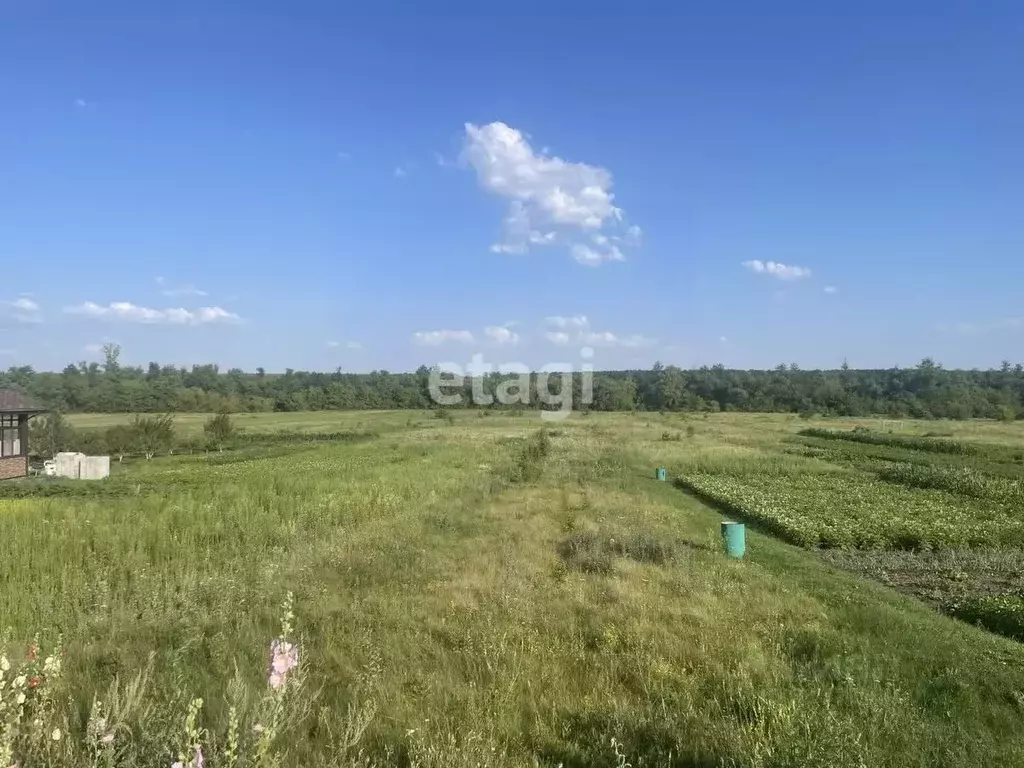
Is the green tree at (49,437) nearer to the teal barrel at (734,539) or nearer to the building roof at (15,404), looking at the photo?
the building roof at (15,404)

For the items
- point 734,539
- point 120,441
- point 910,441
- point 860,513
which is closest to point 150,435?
point 120,441

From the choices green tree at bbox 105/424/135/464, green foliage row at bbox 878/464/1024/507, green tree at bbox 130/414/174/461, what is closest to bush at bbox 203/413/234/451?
green tree at bbox 130/414/174/461

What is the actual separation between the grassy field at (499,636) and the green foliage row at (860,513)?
15 centimetres

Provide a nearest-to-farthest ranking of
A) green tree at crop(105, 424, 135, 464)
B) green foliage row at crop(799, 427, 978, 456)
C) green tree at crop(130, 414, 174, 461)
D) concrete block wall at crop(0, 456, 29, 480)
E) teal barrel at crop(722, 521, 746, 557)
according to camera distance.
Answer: teal barrel at crop(722, 521, 746, 557)
concrete block wall at crop(0, 456, 29, 480)
green foliage row at crop(799, 427, 978, 456)
green tree at crop(130, 414, 174, 461)
green tree at crop(105, 424, 135, 464)

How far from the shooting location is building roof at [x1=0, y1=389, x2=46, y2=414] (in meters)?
26.3

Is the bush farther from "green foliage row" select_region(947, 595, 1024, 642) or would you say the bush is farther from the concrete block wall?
"green foliage row" select_region(947, 595, 1024, 642)

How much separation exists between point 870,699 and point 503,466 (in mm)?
21821

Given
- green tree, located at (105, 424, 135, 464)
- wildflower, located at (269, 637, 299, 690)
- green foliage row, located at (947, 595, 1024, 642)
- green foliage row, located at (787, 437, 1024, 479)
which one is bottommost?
green tree, located at (105, 424, 135, 464)

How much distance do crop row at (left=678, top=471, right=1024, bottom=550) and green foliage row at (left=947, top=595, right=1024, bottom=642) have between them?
15.7 ft

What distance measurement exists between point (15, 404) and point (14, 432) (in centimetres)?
127

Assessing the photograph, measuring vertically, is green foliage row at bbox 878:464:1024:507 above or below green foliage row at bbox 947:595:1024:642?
below

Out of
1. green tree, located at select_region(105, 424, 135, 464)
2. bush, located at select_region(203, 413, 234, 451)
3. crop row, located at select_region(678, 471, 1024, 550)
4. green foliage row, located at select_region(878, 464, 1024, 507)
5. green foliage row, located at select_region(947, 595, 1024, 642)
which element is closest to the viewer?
green foliage row, located at select_region(947, 595, 1024, 642)

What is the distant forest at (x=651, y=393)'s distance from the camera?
82.2 m

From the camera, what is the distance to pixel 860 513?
54.5 ft
